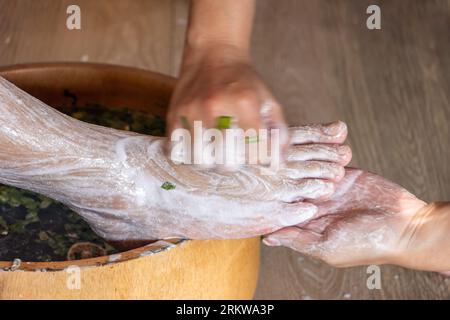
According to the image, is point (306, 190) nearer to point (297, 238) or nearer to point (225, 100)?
point (297, 238)

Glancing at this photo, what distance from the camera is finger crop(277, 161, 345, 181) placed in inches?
33.3

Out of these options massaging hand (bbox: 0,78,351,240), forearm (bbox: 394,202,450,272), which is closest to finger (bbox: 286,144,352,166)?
massaging hand (bbox: 0,78,351,240)

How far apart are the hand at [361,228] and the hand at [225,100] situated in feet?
0.43

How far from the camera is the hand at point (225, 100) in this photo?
74cm

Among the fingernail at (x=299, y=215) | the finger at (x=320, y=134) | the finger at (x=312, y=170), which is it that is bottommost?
the fingernail at (x=299, y=215)

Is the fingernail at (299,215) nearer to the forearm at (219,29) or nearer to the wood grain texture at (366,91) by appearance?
the forearm at (219,29)

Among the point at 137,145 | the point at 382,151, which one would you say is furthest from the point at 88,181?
the point at 382,151

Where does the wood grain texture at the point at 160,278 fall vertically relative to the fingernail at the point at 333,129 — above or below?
below

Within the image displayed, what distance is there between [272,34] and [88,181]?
0.99 meters

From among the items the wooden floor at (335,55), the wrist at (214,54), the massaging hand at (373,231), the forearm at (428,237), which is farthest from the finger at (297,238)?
the wooden floor at (335,55)

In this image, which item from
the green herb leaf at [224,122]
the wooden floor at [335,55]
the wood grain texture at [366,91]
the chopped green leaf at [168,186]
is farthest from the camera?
the wooden floor at [335,55]

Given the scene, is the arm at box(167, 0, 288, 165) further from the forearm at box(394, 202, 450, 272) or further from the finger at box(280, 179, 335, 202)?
the forearm at box(394, 202, 450, 272)

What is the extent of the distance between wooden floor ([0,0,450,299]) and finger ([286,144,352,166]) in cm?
58

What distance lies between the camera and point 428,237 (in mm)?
865
